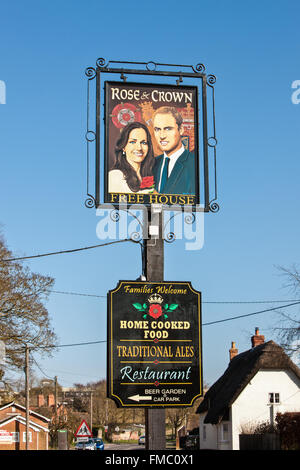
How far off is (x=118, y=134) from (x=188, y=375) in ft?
16.9

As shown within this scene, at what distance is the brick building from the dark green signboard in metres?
40.3

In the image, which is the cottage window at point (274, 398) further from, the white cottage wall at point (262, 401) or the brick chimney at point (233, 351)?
the brick chimney at point (233, 351)

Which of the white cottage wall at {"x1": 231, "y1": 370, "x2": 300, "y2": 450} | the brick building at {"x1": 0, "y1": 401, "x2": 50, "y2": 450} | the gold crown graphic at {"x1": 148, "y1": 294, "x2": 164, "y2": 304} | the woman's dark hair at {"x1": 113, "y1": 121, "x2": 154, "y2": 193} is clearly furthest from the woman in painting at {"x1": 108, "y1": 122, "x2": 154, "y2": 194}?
the brick building at {"x1": 0, "y1": 401, "x2": 50, "y2": 450}

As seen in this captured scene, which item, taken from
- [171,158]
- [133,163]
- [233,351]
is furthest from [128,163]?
[233,351]

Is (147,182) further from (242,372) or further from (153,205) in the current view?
→ (242,372)

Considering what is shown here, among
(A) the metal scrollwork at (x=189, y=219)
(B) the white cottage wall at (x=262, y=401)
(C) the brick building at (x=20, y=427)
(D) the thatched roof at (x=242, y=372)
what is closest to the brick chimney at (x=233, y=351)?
(D) the thatched roof at (x=242, y=372)

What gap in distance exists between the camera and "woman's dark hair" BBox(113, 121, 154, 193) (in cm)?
1459

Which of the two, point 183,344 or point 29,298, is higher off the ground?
point 29,298

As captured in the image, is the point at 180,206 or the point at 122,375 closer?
the point at 122,375

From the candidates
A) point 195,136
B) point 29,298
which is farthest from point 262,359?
point 195,136

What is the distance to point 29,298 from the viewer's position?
131 feet

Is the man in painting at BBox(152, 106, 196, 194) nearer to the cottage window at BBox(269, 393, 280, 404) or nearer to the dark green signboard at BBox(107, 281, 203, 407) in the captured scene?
the dark green signboard at BBox(107, 281, 203, 407)
